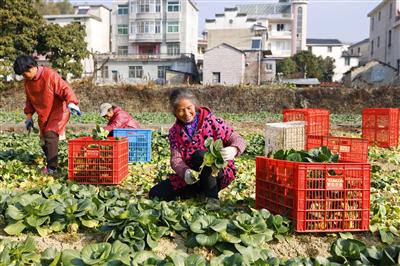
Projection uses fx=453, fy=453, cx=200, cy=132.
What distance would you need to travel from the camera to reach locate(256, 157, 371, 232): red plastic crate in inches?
134

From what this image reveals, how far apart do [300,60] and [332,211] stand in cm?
4795

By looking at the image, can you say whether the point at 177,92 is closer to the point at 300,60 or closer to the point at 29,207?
the point at 29,207

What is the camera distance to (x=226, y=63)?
4216cm

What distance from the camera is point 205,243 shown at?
312 cm

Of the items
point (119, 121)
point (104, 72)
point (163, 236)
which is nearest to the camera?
point (163, 236)

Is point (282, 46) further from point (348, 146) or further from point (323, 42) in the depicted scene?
point (348, 146)

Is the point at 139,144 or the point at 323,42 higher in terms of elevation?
the point at 323,42

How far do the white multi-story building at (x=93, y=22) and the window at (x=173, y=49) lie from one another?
7.99 metres

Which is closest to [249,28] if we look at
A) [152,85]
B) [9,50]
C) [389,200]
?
[152,85]

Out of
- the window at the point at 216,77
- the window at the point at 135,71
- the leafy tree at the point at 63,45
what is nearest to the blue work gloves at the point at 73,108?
the leafy tree at the point at 63,45

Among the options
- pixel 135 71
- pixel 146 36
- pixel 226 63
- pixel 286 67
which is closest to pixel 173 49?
pixel 146 36

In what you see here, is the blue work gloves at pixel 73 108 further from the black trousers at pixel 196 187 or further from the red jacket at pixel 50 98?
the black trousers at pixel 196 187

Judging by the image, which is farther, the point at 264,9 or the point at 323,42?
the point at 323,42

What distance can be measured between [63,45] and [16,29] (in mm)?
2955
